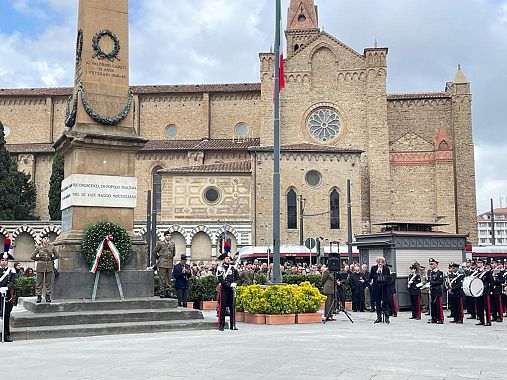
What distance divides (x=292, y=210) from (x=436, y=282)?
2720 centimetres

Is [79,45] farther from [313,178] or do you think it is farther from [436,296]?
[313,178]

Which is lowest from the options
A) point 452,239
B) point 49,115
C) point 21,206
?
point 452,239

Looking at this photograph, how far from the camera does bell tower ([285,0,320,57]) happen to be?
57.0 meters

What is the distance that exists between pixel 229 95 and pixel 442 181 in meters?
19.0

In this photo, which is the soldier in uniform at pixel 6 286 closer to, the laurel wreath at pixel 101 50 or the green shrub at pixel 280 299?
the laurel wreath at pixel 101 50

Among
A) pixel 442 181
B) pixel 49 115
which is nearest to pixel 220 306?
pixel 442 181

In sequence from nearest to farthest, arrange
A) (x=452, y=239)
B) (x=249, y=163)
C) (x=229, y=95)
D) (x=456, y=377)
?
(x=456, y=377), (x=452, y=239), (x=249, y=163), (x=229, y=95)

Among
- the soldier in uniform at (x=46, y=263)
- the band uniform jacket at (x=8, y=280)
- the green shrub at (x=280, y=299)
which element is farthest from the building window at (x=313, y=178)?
the band uniform jacket at (x=8, y=280)

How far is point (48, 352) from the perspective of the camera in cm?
984

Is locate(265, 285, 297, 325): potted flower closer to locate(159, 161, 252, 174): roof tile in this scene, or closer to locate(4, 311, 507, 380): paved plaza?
locate(4, 311, 507, 380): paved plaza

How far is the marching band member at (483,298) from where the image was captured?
15.8 metres

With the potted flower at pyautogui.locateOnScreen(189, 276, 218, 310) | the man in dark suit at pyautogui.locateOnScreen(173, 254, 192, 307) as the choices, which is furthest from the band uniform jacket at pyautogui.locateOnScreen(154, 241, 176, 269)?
the potted flower at pyautogui.locateOnScreen(189, 276, 218, 310)

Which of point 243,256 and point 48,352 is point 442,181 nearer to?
point 243,256

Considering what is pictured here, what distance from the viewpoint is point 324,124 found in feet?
157
